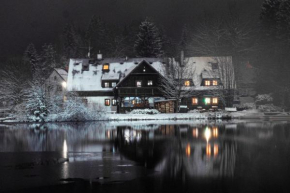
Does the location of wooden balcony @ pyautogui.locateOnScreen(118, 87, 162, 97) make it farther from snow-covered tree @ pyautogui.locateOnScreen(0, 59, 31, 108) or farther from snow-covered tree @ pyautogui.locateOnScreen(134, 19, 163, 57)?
snow-covered tree @ pyautogui.locateOnScreen(134, 19, 163, 57)

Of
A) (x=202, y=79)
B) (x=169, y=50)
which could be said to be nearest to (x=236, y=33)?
(x=202, y=79)

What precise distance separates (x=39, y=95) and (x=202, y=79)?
101 feet

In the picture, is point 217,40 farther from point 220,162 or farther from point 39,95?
point 220,162

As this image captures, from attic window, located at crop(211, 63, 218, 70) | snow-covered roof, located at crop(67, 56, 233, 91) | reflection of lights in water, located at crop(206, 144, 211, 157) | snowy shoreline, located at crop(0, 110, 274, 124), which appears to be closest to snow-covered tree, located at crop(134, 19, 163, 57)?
snow-covered roof, located at crop(67, 56, 233, 91)

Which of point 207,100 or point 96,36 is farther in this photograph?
point 96,36

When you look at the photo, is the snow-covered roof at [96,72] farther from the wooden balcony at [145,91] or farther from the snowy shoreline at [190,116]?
the snowy shoreline at [190,116]

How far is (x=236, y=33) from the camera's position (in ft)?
213

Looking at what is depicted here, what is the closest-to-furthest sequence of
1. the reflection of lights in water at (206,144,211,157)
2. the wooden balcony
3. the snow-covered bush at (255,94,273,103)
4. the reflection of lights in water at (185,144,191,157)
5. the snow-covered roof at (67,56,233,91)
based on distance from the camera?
the reflection of lights in water at (206,144,211,157)
the reflection of lights in water at (185,144,191,157)
the wooden balcony
the snow-covered bush at (255,94,273,103)
the snow-covered roof at (67,56,233,91)

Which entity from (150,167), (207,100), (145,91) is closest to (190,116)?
(207,100)

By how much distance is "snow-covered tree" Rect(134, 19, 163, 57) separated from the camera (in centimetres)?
8771

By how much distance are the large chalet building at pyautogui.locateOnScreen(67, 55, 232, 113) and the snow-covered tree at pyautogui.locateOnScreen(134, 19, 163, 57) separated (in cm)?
1687

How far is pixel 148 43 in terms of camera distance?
88.2 metres

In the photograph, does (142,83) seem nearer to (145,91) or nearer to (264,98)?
(145,91)

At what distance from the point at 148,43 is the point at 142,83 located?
2483cm
